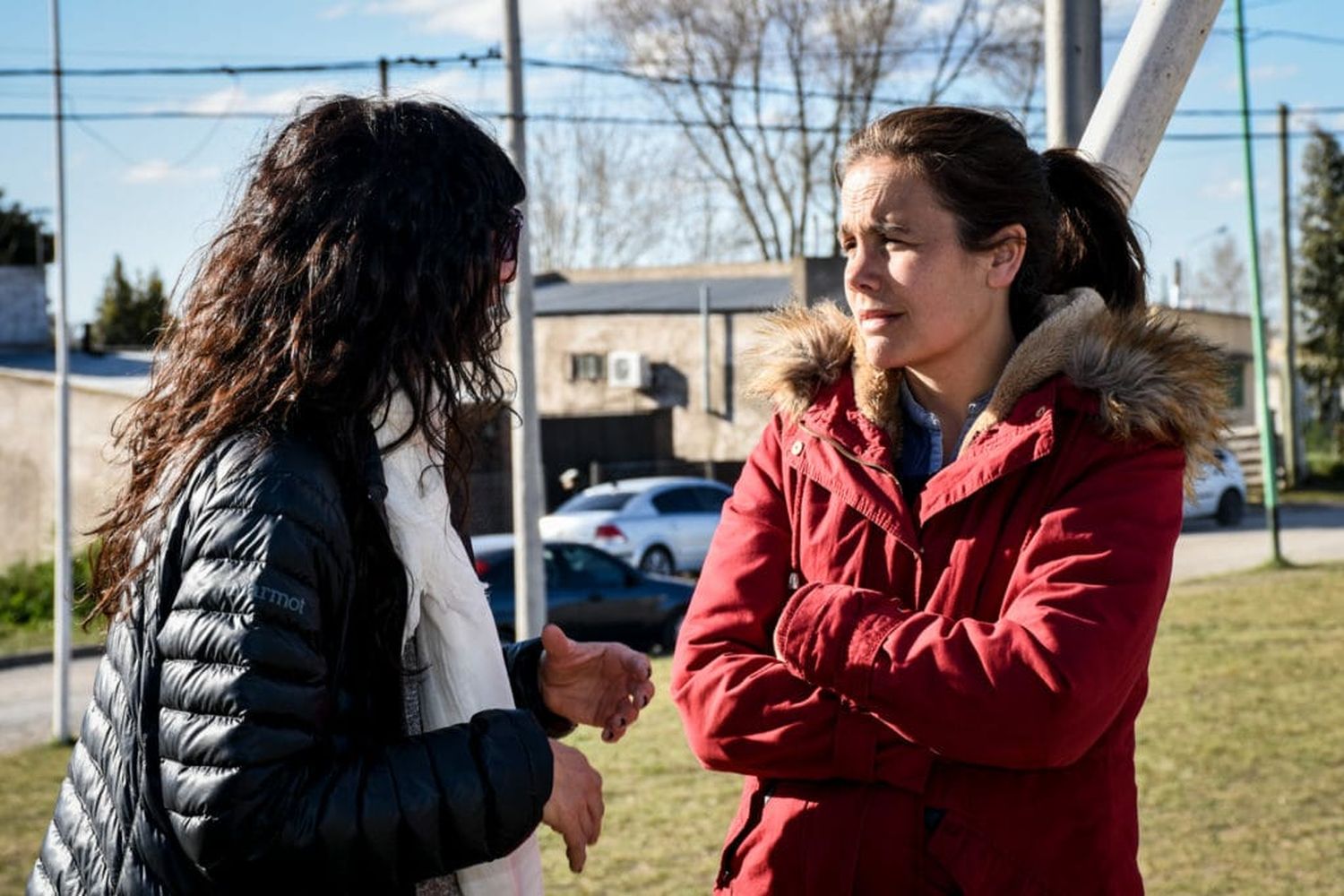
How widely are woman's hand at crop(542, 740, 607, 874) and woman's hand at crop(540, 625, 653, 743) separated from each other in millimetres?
330

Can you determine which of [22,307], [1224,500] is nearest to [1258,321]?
[1224,500]

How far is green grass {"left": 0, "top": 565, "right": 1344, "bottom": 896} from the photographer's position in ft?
20.3

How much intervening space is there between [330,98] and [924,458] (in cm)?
111

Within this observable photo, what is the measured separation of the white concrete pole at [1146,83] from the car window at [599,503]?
21.2 meters

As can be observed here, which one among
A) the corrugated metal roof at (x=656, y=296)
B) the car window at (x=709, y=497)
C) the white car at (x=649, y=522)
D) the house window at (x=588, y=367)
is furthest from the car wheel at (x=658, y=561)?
the house window at (x=588, y=367)

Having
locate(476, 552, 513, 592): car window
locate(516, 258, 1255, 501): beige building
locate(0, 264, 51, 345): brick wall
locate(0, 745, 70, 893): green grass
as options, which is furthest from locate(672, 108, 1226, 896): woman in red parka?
locate(0, 264, 51, 345): brick wall

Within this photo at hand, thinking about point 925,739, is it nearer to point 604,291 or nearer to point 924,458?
point 924,458

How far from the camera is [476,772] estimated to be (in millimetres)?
1935

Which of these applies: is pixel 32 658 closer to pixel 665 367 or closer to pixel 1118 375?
pixel 1118 375

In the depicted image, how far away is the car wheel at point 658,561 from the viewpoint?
23.5 m

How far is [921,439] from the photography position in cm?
263

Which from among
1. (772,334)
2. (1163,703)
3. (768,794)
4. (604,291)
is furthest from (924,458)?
(604,291)

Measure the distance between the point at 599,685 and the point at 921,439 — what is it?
2.23ft

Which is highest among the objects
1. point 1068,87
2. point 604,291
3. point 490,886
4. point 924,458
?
point 604,291
